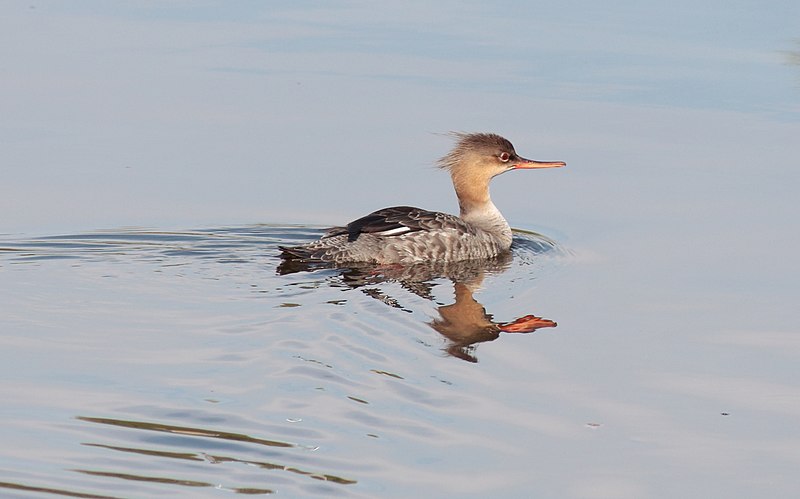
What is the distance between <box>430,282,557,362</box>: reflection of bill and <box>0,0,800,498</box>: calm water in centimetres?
3

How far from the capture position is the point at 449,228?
1155cm

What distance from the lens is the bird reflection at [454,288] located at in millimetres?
9023

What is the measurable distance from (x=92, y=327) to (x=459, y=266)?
12.1 ft

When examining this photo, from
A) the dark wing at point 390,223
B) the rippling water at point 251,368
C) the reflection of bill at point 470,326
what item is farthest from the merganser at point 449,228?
the reflection of bill at point 470,326

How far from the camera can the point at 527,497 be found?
6.36m

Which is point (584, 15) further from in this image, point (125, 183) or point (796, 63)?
point (125, 183)

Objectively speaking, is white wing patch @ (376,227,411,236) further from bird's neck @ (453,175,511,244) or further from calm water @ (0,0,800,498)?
bird's neck @ (453,175,511,244)

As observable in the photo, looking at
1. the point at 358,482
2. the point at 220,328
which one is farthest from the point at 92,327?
the point at 358,482

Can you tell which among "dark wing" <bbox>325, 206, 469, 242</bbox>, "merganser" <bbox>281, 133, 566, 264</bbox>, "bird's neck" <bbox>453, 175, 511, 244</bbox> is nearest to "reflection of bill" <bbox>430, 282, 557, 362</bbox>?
"dark wing" <bbox>325, 206, 469, 242</bbox>

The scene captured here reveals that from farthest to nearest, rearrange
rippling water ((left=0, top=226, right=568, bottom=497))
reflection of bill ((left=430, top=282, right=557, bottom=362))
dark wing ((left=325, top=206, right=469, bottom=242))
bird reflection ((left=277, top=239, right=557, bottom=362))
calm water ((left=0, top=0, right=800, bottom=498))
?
dark wing ((left=325, top=206, right=469, bottom=242))
bird reflection ((left=277, top=239, right=557, bottom=362))
reflection of bill ((left=430, top=282, right=557, bottom=362))
calm water ((left=0, top=0, right=800, bottom=498))
rippling water ((left=0, top=226, right=568, bottom=497))

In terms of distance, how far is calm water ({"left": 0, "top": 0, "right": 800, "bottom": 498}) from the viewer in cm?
677

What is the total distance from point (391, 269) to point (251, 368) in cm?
347

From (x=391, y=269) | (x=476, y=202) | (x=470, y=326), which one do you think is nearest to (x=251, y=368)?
(x=470, y=326)

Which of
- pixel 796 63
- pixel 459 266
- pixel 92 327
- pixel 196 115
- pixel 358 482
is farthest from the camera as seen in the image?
pixel 796 63
